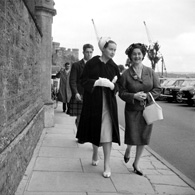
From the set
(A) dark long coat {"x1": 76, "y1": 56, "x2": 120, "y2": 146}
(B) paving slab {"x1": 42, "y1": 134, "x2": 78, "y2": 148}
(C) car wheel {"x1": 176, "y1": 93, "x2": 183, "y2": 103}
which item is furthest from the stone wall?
(C) car wheel {"x1": 176, "y1": 93, "x2": 183, "y2": 103}

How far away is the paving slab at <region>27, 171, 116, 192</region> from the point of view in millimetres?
4336

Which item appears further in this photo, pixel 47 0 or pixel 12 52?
pixel 47 0

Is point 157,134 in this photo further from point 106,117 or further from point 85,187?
point 85,187

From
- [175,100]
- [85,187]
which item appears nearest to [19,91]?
[85,187]

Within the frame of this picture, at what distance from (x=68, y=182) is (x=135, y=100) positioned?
1.54 m

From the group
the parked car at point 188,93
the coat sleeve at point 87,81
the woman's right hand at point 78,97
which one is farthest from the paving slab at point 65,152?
the parked car at point 188,93

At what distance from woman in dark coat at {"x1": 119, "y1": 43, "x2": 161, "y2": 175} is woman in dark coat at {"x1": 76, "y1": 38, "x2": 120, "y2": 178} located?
0.58ft

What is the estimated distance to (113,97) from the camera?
525 cm

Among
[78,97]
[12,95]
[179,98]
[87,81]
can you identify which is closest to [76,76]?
[78,97]

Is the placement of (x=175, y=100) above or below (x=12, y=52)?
below

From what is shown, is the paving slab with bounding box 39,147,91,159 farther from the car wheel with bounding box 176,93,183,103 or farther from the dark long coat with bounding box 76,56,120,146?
the car wheel with bounding box 176,93,183,103

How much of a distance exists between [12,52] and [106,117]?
5.93 ft

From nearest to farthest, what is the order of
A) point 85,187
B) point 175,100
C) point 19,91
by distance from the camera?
point 85,187 → point 19,91 → point 175,100

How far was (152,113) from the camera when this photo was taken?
501 centimetres
